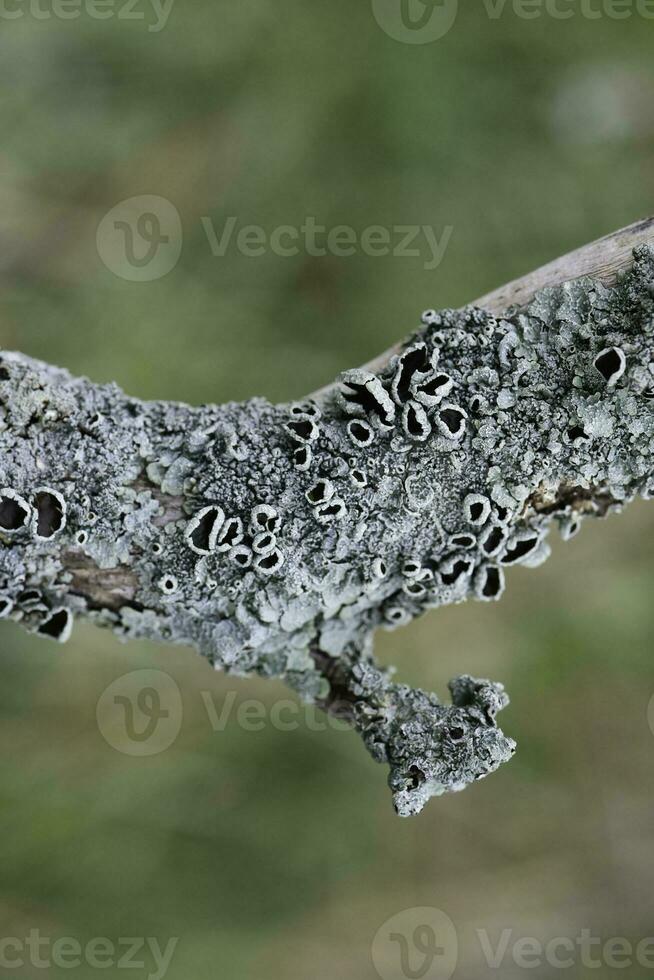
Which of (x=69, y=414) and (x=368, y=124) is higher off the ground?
(x=368, y=124)

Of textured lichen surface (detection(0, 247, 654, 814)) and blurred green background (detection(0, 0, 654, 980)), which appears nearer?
textured lichen surface (detection(0, 247, 654, 814))

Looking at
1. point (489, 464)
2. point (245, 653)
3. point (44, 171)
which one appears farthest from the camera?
point (44, 171)

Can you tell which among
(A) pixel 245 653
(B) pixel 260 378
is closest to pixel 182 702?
(B) pixel 260 378

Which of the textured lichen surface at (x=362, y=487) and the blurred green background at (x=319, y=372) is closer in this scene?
the textured lichen surface at (x=362, y=487)

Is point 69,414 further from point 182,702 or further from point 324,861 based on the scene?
point 324,861
